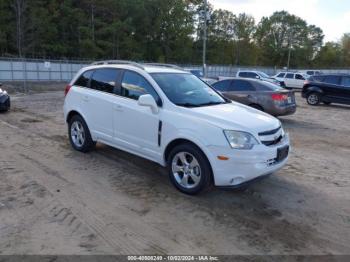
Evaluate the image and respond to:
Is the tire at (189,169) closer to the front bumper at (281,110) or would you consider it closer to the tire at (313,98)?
the front bumper at (281,110)

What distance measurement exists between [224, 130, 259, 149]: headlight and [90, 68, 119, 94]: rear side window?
8.13 ft

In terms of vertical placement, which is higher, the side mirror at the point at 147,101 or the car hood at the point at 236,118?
the side mirror at the point at 147,101

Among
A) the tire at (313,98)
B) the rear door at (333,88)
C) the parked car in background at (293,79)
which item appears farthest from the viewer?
the parked car in background at (293,79)

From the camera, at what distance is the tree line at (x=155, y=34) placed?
45.2 meters

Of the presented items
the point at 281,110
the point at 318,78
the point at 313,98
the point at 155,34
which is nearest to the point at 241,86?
the point at 281,110

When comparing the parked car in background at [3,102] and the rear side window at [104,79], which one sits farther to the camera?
the parked car in background at [3,102]

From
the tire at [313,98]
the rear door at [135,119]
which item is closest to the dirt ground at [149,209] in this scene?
the rear door at [135,119]

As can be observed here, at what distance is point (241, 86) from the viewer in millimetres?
11414

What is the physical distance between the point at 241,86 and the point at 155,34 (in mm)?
56724

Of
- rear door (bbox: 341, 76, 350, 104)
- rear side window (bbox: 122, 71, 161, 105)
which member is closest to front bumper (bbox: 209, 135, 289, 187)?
rear side window (bbox: 122, 71, 161, 105)

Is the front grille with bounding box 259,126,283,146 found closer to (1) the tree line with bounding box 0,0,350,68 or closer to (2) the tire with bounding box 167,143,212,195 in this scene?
(2) the tire with bounding box 167,143,212,195

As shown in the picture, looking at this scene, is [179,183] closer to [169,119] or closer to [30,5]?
[169,119]

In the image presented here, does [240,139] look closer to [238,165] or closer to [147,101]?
[238,165]

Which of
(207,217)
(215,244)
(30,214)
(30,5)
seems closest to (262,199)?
(207,217)
